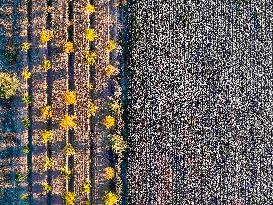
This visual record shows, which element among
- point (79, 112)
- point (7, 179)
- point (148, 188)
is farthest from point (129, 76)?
point (7, 179)

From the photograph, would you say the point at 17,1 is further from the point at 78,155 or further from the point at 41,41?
the point at 78,155

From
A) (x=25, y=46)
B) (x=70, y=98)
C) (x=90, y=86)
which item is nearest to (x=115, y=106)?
(x=90, y=86)

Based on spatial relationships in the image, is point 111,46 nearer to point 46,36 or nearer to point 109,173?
point 46,36

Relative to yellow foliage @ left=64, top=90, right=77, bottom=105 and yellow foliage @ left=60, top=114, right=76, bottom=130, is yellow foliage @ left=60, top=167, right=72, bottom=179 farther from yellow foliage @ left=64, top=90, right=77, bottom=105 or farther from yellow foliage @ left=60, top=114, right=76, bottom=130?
yellow foliage @ left=64, top=90, right=77, bottom=105

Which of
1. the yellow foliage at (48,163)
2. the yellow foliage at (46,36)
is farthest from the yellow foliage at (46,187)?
the yellow foliage at (46,36)

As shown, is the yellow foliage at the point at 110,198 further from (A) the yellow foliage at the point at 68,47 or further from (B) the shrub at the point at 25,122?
(A) the yellow foliage at the point at 68,47
